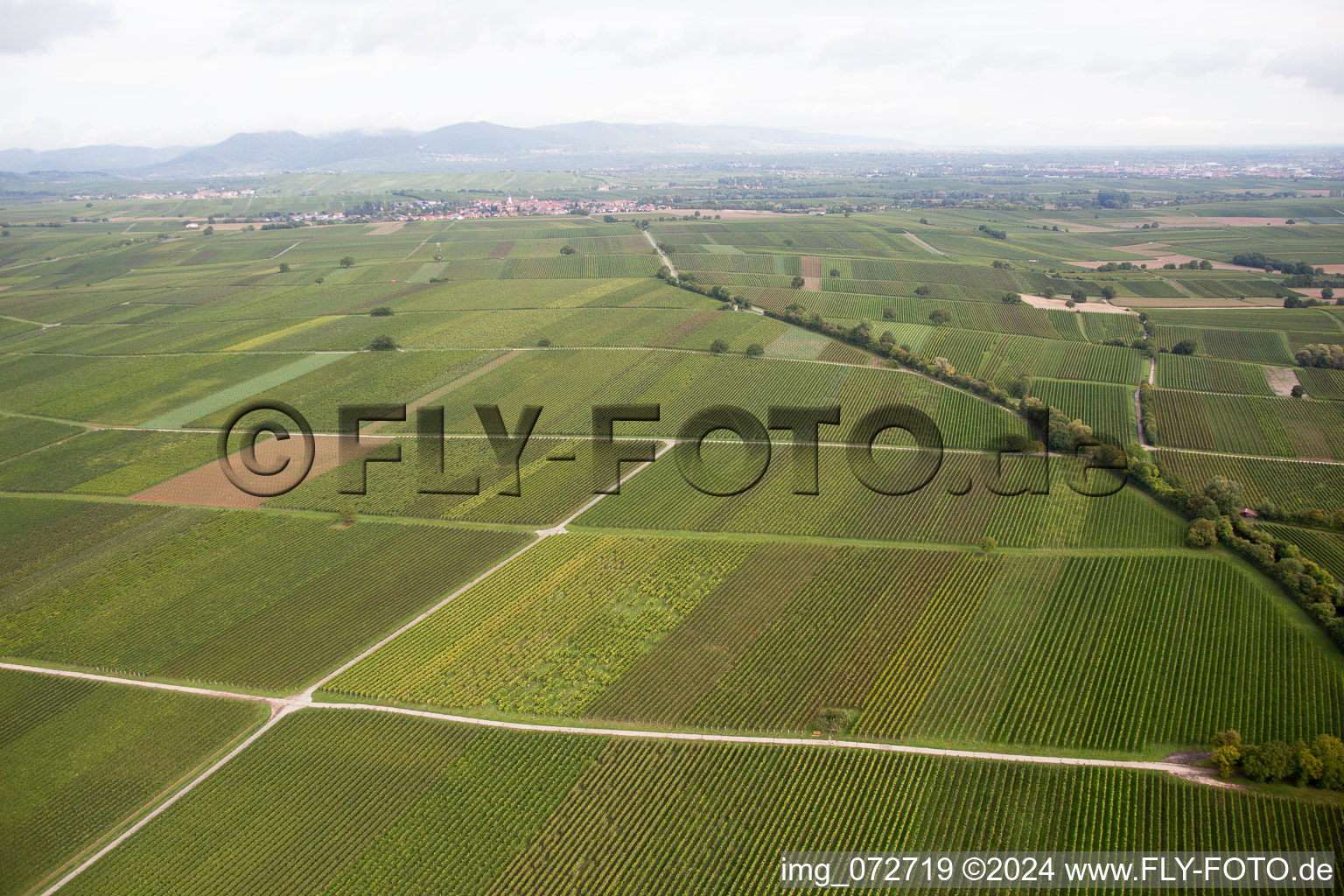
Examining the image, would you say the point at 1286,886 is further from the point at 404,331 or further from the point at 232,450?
the point at 404,331

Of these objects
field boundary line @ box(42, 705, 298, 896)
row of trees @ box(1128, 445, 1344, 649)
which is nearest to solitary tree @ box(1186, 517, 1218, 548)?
row of trees @ box(1128, 445, 1344, 649)

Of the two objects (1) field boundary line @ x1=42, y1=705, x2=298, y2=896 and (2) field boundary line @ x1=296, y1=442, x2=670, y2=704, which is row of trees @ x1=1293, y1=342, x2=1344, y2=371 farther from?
(1) field boundary line @ x1=42, y1=705, x2=298, y2=896

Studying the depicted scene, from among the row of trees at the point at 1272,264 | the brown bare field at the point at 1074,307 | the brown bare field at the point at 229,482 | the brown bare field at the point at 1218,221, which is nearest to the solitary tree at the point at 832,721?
the brown bare field at the point at 229,482

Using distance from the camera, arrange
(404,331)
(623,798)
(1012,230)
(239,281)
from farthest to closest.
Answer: (1012,230), (239,281), (404,331), (623,798)

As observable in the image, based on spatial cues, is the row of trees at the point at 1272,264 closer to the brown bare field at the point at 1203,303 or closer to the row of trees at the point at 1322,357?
the brown bare field at the point at 1203,303

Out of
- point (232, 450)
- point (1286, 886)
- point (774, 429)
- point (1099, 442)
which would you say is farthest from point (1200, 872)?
point (232, 450)

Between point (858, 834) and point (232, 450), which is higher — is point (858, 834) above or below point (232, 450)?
below

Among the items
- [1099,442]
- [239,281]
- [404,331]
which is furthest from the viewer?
[239,281]

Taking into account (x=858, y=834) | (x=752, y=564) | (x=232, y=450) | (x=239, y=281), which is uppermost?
(x=239, y=281)
